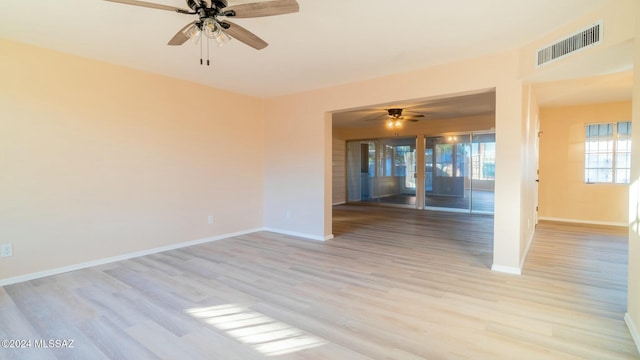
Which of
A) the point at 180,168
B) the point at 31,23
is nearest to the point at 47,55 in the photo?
the point at 31,23

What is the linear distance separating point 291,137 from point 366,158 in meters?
5.20

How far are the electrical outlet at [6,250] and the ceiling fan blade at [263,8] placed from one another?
3.39 metres

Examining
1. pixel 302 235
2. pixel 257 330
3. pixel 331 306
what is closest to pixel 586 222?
pixel 302 235

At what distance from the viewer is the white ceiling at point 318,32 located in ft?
8.32

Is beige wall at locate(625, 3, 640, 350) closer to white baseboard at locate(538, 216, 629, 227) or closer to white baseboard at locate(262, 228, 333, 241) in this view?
white baseboard at locate(262, 228, 333, 241)

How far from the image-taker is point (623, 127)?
20.1 ft

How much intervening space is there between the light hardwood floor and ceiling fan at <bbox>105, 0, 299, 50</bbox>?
7.55ft

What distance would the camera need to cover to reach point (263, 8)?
2.09 meters

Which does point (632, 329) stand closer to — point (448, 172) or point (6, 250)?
point (6, 250)

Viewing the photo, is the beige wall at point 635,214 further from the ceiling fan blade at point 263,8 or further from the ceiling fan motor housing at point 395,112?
the ceiling fan motor housing at point 395,112

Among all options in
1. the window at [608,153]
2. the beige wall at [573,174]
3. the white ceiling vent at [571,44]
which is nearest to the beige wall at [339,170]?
the beige wall at [573,174]

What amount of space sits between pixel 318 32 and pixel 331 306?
2580mm

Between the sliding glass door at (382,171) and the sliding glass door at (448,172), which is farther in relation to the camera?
the sliding glass door at (382,171)

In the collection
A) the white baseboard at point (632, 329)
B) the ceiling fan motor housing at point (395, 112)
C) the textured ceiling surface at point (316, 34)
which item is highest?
the textured ceiling surface at point (316, 34)
